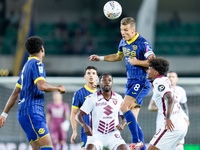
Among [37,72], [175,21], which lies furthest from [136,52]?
[175,21]

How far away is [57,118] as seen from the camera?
1265cm

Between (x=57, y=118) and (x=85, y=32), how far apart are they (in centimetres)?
985

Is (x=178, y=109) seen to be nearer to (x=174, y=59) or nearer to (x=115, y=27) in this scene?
(x=174, y=59)

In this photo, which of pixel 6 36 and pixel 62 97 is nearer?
pixel 62 97

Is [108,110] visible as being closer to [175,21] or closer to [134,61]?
[134,61]

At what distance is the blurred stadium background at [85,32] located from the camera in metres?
20.0

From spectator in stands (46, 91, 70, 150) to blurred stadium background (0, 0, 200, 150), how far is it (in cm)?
531

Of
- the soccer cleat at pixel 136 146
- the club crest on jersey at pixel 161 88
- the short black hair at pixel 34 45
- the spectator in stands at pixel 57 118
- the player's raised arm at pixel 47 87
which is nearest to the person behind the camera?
the player's raised arm at pixel 47 87

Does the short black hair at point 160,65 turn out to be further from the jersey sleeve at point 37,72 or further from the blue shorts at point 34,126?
the blue shorts at point 34,126

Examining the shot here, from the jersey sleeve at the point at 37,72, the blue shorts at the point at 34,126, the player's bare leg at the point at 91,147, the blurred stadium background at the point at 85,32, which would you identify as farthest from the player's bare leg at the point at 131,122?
the blurred stadium background at the point at 85,32

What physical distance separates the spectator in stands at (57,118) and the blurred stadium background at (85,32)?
209 inches

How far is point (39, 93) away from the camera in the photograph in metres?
6.44

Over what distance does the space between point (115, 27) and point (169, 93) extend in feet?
53.1

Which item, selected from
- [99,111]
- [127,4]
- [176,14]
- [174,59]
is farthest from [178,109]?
[127,4]
